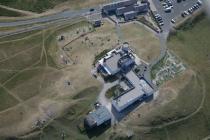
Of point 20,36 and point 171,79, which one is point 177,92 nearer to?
point 171,79

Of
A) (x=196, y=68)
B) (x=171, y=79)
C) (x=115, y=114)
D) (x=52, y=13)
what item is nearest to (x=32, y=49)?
(x=52, y=13)

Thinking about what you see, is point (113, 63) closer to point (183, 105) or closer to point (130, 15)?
point (130, 15)

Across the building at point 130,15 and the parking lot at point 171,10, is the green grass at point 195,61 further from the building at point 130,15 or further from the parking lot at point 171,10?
the building at point 130,15

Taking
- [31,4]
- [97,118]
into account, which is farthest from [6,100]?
[31,4]

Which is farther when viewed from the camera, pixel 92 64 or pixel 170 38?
pixel 170 38

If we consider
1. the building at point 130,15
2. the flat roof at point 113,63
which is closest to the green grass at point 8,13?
the flat roof at point 113,63

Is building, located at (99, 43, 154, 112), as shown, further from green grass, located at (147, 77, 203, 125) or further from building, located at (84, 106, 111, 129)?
green grass, located at (147, 77, 203, 125)

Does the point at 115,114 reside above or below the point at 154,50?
below
